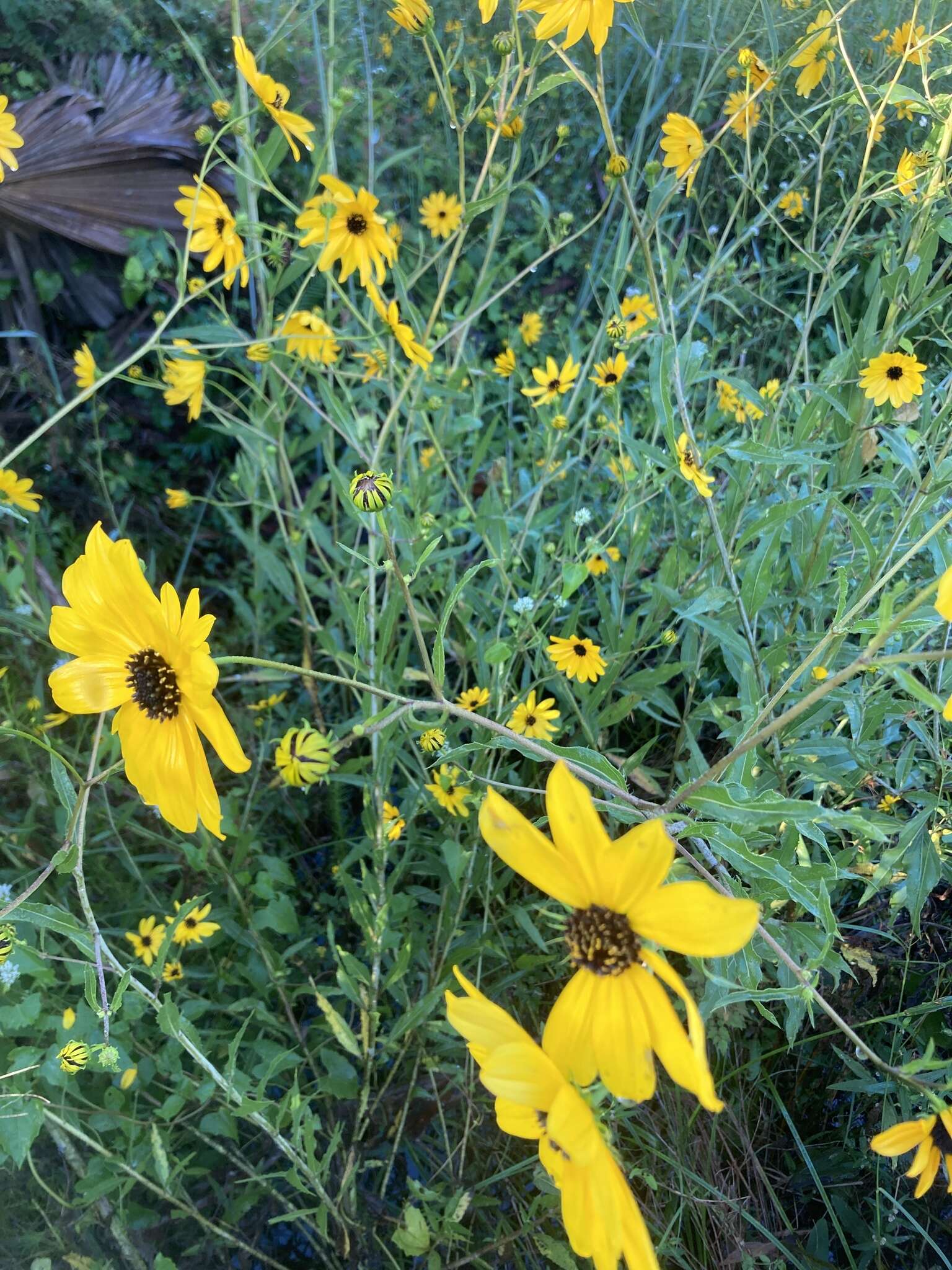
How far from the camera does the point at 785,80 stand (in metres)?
1.37

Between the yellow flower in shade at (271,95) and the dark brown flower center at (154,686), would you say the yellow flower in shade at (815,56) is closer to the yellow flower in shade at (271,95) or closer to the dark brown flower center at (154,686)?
the yellow flower in shade at (271,95)

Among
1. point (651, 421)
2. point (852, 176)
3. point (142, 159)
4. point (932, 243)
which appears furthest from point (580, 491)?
point (142, 159)

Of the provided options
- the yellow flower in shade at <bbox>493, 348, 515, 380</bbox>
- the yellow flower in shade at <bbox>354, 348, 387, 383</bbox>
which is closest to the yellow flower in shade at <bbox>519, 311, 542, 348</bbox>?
the yellow flower in shade at <bbox>493, 348, 515, 380</bbox>

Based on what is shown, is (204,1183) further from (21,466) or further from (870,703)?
(21,466)

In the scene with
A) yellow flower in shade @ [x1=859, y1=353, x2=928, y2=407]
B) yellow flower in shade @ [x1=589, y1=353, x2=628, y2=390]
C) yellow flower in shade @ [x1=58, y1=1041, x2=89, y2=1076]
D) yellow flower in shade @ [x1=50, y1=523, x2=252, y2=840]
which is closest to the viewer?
yellow flower in shade @ [x1=50, y1=523, x2=252, y2=840]

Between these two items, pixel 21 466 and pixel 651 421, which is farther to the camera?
pixel 21 466

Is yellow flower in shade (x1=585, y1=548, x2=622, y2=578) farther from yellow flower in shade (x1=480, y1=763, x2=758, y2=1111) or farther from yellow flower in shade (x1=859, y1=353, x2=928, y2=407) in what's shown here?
yellow flower in shade (x1=480, y1=763, x2=758, y2=1111)

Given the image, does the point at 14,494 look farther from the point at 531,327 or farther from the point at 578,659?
the point at 531,327

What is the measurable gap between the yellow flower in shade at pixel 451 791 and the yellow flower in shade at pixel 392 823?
0.18 feet

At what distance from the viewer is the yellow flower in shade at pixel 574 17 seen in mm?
688

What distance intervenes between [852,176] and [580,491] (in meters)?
0.94

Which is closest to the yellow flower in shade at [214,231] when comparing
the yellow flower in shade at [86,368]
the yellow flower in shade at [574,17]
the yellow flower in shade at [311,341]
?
the yellow flower in shade at [311,341]

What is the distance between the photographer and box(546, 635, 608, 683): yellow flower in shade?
969mm

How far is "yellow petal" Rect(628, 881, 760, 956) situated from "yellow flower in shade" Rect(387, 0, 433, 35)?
968 mm
